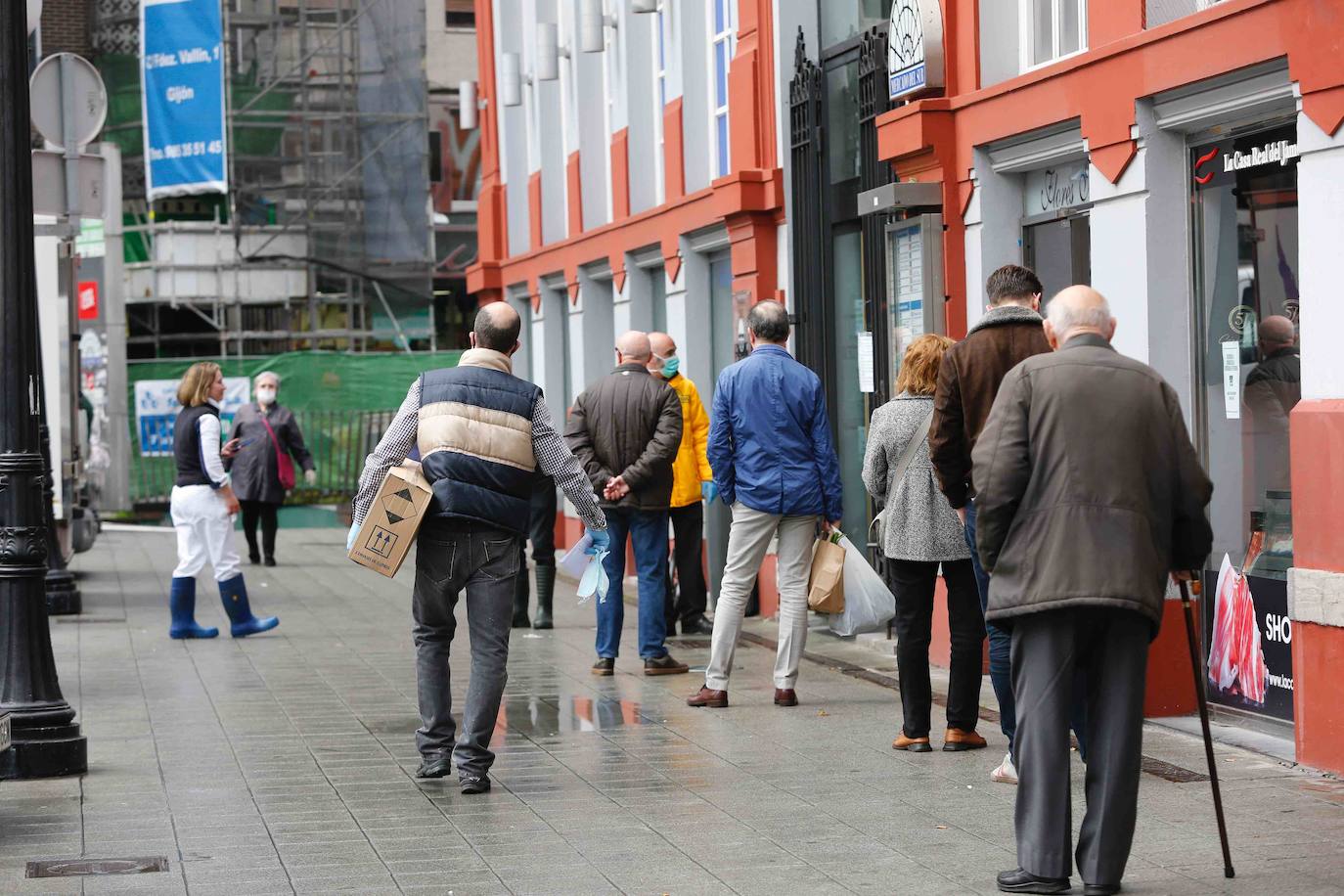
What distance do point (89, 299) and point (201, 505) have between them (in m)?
15.8

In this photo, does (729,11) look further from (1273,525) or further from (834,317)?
(1273,525)

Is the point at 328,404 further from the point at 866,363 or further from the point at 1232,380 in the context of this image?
the point at 1232,380

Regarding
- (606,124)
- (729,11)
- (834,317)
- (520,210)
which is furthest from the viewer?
(520,210)

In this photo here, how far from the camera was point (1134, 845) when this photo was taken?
6.71 m

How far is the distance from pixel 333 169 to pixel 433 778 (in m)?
26.6

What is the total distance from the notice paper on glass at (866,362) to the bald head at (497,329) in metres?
4.64

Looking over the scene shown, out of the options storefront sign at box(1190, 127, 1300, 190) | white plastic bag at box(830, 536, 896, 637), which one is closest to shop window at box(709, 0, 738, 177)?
white plastic bag at box(830, 536, 896, 637)

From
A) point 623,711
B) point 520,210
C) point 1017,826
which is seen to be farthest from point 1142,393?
point 520,210

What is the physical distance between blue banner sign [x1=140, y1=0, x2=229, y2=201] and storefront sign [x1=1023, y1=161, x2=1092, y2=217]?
20.7 meters

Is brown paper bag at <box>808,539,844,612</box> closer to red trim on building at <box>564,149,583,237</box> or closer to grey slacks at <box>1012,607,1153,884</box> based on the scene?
grey slacks at <box>1012,607,1153,884</box>

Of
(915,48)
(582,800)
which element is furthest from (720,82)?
(582,800)

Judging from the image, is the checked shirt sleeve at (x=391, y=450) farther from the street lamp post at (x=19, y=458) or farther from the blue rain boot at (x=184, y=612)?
the blue rain boot at (x=184, y=612)

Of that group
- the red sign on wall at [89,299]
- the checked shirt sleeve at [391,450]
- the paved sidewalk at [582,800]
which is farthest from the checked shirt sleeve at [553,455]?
the red sign on wall at [89,299]

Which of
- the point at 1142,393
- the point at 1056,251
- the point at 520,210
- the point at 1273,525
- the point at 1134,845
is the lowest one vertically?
the point at 1134,845
